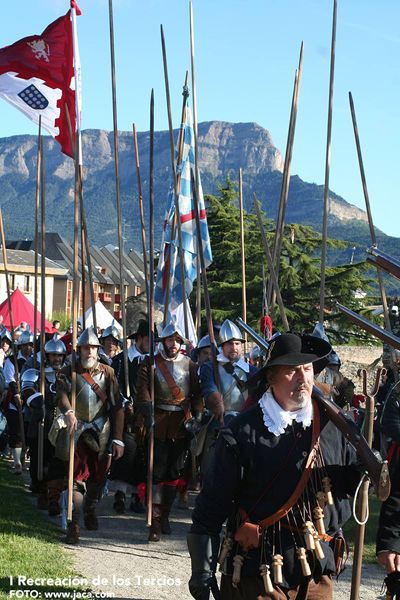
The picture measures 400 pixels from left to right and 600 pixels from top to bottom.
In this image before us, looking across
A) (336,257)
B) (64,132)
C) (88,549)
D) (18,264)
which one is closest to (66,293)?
(18,264)

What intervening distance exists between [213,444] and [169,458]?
42cm

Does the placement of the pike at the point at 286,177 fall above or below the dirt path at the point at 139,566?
above

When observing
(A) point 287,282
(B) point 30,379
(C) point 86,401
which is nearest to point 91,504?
(C) point 86,401

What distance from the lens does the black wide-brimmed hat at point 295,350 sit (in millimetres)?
3758

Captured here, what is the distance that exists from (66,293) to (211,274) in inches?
1493

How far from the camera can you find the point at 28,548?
6980 millimetres

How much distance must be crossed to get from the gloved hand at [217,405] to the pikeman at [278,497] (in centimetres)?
404

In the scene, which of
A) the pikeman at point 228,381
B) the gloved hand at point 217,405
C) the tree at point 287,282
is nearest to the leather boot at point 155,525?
the pikeman at point 228,381

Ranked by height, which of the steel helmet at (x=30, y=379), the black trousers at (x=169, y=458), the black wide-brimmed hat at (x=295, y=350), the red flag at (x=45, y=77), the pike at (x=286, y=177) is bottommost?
the black trousers at (x=169, y=458)

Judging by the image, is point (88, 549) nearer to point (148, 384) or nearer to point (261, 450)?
point (148, 384)

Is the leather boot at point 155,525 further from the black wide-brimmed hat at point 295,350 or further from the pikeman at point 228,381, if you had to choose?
the black wide-brimmed hat at point 295,350

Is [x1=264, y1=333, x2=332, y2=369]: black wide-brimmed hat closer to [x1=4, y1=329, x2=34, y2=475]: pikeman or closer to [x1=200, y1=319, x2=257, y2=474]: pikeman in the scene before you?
[x1=200, y1=319, x2=257, y2=474]: pikeman

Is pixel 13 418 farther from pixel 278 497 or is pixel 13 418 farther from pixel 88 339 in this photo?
pixel 278 497

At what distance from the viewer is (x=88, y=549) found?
24.2ft
